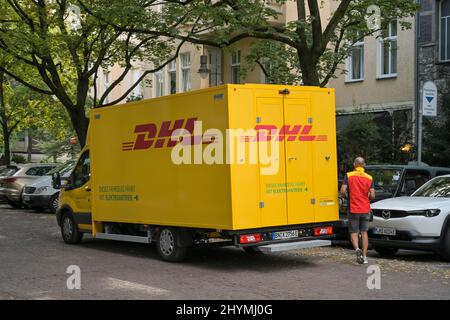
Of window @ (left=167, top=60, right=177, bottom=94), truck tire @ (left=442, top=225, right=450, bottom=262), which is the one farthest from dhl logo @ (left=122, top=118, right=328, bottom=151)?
window @ (left=167, top=60, right=177, bottom=94)

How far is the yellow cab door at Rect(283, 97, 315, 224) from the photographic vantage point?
1103 centimetres

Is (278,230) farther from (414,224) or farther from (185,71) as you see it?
(185,71)

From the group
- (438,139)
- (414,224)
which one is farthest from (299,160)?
(438,139)

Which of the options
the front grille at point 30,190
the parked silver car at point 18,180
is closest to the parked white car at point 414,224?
the front grille at point 30,190

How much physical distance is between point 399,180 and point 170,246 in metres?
5.37

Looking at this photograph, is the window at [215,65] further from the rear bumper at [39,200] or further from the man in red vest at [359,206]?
the man in red vest at [359,206]

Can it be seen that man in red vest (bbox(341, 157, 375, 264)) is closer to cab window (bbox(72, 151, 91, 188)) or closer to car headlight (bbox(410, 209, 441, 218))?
car headlight (bbox(410, 209, 441, 218))

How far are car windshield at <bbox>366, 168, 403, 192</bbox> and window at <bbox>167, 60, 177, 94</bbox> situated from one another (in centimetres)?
2053

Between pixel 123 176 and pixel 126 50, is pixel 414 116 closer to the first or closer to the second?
pixel 126 50

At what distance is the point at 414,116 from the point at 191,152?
46.9 ft

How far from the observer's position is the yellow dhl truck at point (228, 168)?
1041 centimetres

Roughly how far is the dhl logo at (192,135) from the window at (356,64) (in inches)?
598

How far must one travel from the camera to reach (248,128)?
1050 cm
